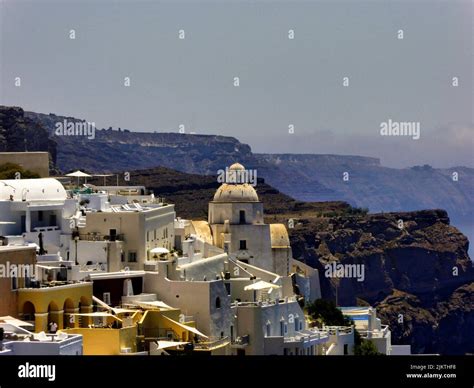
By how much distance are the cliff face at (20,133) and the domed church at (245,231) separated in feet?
146

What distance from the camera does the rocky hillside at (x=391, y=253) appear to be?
16362cm

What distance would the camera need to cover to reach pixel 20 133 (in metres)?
143

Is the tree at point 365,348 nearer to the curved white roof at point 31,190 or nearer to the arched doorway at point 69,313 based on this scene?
the curved white roof at point 31,190

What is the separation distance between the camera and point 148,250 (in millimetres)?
78438

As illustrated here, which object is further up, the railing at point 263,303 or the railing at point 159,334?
the railing at point 263,303

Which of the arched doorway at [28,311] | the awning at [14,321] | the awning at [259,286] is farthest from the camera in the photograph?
the awning at [259,286]

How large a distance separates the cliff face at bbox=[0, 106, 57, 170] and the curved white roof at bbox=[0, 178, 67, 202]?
53594mm

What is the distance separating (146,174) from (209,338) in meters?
100

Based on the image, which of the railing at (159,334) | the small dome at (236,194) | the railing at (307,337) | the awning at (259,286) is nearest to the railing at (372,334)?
the railing at (307,337)

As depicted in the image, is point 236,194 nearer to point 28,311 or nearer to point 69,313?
point 69,313

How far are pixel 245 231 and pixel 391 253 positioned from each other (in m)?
92.2

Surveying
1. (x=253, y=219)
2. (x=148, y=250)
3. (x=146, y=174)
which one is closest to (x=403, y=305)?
(x=146, y=174)

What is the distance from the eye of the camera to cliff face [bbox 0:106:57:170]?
137 meters

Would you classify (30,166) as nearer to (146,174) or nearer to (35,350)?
(35,350)
